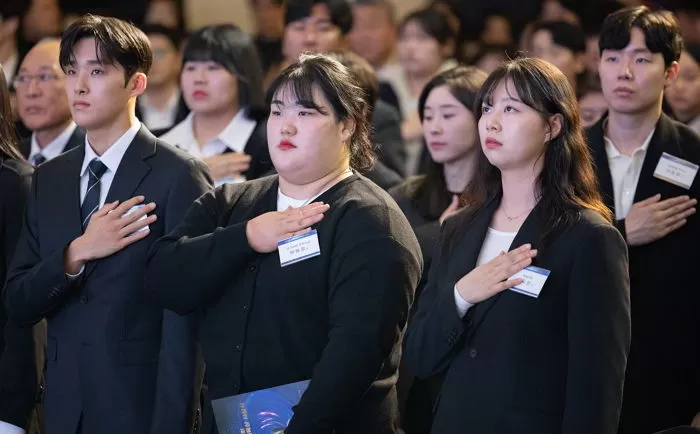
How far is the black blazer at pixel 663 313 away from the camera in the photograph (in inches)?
146

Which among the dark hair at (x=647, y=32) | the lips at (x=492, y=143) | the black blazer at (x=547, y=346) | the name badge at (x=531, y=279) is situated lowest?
the black blazer at (x=547, y=346)

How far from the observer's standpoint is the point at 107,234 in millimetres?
3246

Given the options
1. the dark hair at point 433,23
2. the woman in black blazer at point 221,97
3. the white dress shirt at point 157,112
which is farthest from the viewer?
the dark hair at point 433,23

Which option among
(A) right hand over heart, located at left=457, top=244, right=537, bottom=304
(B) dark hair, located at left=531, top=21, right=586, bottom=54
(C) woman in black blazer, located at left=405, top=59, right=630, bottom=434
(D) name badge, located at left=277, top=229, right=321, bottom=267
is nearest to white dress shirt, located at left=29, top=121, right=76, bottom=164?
(D) name badge, located at left=277, top=229, right=321, bottom=267

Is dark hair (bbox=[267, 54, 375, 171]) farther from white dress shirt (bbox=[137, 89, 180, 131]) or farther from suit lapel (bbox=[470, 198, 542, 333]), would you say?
white dress shirt (bbox=[137, 89, 180, 131])

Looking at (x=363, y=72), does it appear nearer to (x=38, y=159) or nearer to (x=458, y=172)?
(x=458, y=172)

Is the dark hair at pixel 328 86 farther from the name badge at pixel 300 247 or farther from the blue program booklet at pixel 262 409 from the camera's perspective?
the blue program booklet at pixel 262 409

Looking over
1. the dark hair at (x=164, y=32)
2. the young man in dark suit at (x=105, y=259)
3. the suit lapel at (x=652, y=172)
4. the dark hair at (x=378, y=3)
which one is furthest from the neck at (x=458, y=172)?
the dark hair at (x=378, y=3)

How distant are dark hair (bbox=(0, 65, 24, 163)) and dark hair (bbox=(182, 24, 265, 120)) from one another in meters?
1.00

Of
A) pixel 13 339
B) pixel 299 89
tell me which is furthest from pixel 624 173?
pixel 13 339

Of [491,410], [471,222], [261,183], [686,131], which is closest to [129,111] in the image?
[261,183]

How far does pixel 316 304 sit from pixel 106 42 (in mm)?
1145

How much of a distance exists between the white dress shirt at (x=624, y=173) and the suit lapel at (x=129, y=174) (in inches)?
61.7

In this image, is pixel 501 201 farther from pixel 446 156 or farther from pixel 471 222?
pixel 446 156
